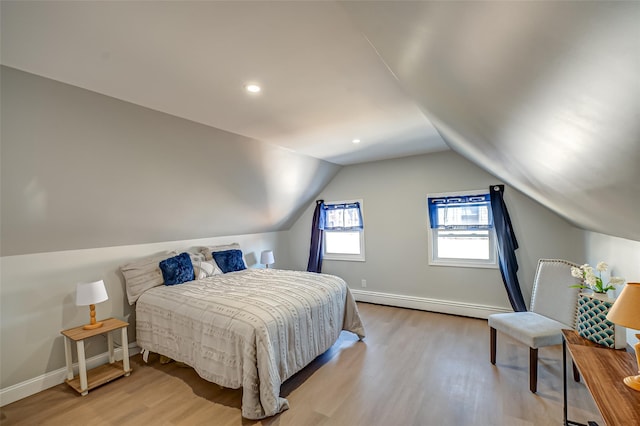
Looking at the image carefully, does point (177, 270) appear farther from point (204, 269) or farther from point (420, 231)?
point (420, 231)

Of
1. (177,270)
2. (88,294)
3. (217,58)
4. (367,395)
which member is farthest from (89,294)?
(367,395)

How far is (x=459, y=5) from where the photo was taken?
0.81 metres

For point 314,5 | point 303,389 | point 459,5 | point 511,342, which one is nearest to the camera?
point 459,5

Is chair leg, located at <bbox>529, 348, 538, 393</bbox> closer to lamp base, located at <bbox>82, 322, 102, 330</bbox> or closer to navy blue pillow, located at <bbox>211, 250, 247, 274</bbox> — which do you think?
navy blue pillow, located at <bbox>211, 250, 247, 274</bbox>

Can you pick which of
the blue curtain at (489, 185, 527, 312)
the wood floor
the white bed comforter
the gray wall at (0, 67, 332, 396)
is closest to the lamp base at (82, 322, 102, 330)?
the gray wall at (0, 67, 332, 396)

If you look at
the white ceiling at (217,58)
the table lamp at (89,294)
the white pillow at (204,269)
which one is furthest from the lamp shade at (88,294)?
the white ceiling at (217,58)

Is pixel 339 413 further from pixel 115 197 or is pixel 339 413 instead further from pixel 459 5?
pixel 115 197

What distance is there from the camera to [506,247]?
3.67 metres

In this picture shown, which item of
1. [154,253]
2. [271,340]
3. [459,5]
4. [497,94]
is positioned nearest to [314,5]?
[459,5]

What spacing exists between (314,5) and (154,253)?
3.42 meters

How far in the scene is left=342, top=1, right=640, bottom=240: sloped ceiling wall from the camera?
0.56 metres

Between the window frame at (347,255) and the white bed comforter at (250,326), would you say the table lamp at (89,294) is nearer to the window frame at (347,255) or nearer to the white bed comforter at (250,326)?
the white bed comforter at (250,326)

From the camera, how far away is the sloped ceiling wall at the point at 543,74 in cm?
56

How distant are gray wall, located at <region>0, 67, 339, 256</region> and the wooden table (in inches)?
132
